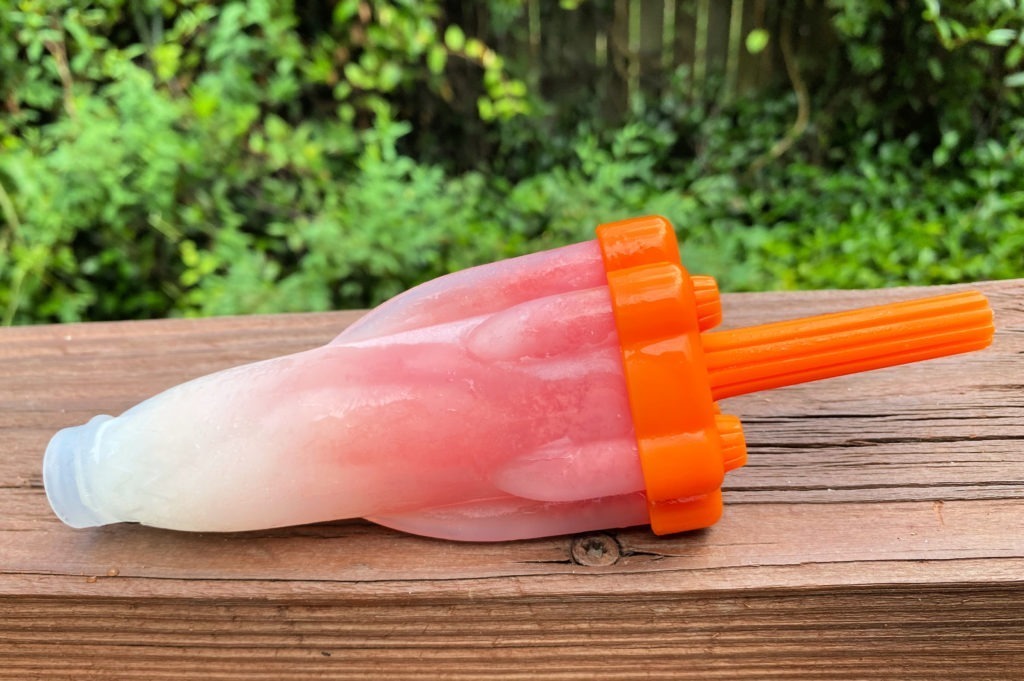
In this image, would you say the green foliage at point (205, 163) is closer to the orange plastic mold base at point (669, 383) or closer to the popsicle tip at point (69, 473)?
the popsicle tip at point (69, 473)

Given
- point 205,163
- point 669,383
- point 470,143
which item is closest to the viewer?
point 669,383

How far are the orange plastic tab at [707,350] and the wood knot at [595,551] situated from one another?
3.3 inches

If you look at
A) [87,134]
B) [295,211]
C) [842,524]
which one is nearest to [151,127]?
[87,134]

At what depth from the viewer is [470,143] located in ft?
9.91

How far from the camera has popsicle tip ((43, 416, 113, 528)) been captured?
82 cm

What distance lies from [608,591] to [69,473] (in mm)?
608

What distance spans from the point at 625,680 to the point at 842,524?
31 cm

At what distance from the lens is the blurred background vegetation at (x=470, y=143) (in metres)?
2.32

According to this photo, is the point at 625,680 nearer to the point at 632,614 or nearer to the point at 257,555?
the point at 632,614

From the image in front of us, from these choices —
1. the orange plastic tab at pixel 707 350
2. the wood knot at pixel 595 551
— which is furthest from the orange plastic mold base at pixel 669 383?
the wood knot at pixel 595 551


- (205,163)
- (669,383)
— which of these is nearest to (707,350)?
(669,383)

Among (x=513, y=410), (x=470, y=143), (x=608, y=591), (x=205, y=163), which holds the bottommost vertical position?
(x=470, y=143)

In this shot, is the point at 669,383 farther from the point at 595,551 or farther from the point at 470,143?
the point at 470,143

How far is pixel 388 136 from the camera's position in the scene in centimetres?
237
